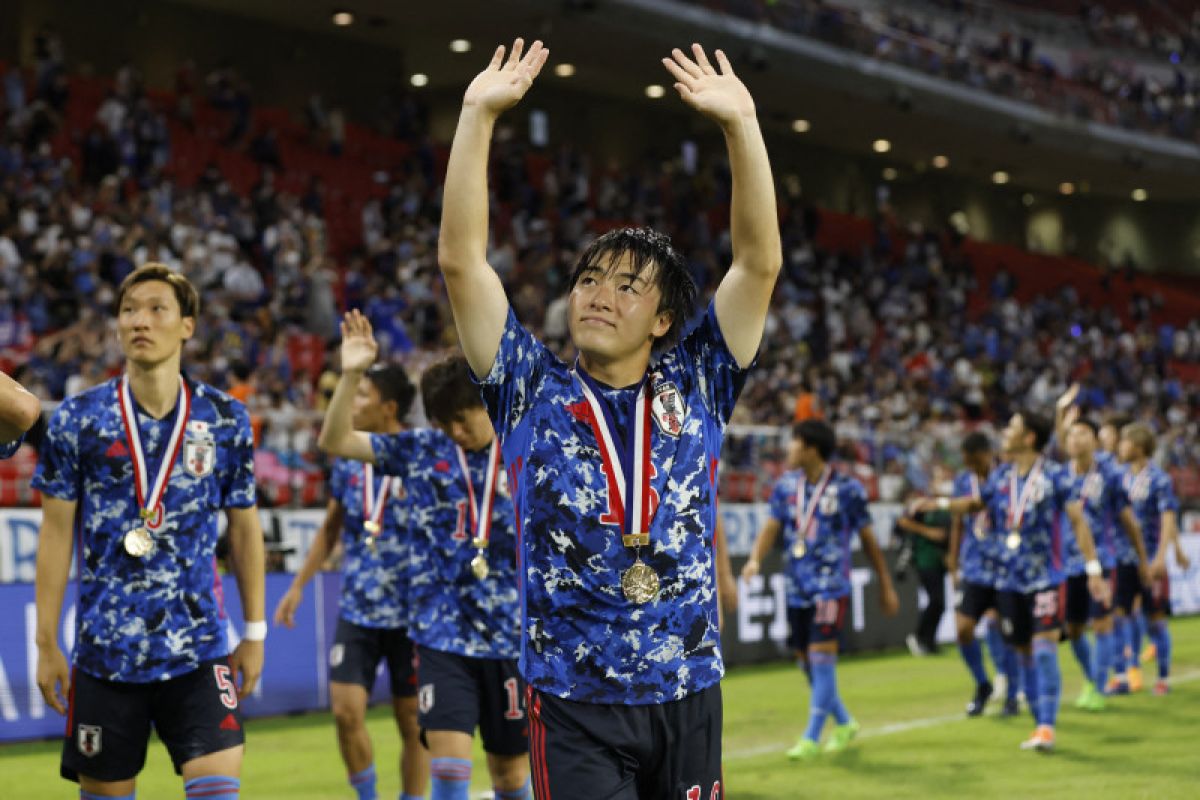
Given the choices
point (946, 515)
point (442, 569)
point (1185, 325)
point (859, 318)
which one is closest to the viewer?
point (442, 569)

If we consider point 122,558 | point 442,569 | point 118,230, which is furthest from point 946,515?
point 122,558

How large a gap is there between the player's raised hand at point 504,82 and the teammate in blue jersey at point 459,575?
2675 mm

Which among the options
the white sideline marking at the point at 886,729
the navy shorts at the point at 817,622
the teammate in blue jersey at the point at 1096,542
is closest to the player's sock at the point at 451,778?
the white sideline marking at the point at 886,729

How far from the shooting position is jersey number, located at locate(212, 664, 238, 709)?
586 centimetres

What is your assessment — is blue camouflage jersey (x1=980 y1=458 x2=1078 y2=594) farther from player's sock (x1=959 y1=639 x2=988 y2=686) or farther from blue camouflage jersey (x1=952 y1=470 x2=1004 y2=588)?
player's sock (x1=959 y1=639 x2=988 y2=686)

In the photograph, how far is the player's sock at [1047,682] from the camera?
38.5ft

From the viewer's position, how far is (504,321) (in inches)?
167

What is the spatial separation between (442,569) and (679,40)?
89.6 feet

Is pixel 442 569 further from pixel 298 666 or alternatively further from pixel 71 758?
pixel 298 666

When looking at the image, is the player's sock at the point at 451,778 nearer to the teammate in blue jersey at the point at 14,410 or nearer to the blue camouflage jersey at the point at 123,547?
the blue camouflage jersey at the point at 123,547

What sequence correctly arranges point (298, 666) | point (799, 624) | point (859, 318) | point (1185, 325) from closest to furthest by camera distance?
point (799, 624) < point (298, 666) < point (859, 318) < point (1185, 325)

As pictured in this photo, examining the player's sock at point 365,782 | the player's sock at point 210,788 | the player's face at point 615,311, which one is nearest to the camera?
the player's face at point 615,311

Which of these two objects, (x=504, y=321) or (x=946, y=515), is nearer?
(x=504, y=321)

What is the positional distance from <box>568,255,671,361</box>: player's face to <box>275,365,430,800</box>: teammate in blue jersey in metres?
4.33
